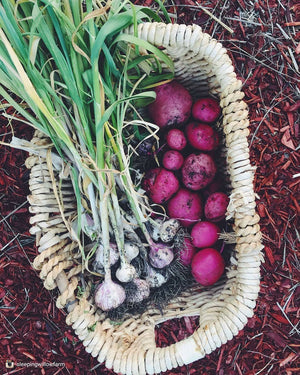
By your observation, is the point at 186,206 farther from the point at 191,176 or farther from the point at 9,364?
the point at 9,364

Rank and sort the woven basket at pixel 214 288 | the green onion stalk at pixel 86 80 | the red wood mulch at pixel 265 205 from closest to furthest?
1. the green onion stalk at pixel 86 80
2. the woven basket at pixel 214 288
3. the red wood mulch at pixel 265 205

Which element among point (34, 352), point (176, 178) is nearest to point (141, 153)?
point (176, 178)

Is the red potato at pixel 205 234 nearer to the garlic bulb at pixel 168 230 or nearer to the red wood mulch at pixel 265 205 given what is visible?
the garlic bulb at pixel 168 230

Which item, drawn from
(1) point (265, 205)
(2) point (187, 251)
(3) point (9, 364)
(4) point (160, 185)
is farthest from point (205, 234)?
(3) point (9, 364)

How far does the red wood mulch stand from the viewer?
1.34m

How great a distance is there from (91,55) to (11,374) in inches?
41.8

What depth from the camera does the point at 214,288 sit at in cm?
119

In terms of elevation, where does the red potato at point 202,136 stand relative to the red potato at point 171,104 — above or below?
below

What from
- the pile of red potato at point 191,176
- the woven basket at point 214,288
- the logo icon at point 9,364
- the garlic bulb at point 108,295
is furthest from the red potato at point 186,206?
the logo icon at point 9,364

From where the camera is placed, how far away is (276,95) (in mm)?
1357

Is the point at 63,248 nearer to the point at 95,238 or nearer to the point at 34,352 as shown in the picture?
the point at 95,238

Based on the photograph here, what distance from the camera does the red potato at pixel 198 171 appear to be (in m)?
1.13

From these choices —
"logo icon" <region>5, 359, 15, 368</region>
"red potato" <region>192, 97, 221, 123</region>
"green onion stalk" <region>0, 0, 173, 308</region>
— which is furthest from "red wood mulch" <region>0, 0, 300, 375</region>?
"green onion stalk" <region>0, 0, 173, 308</region>

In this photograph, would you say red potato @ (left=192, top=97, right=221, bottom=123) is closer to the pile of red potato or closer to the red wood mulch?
the pile of red potato
